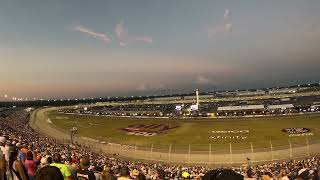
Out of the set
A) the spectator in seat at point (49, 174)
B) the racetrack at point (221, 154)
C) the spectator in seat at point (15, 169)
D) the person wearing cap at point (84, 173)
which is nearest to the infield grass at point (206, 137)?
the racetrack at point (221, 154)

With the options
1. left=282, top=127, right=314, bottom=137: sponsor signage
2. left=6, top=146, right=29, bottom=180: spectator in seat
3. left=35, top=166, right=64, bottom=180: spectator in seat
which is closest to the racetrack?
left=282, top=127, right=314, bottom=137: sponsor signage

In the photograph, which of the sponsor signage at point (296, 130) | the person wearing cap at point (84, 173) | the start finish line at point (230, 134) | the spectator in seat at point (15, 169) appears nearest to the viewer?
the person wearing cap at point (84, 173)

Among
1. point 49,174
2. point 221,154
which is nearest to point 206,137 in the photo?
point 221,154

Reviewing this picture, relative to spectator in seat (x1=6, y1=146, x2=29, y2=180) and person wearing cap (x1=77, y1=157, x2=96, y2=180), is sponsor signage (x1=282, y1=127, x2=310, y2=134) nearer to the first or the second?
person wearing cap (x1=77, y1=157, x2=96, y2=180)

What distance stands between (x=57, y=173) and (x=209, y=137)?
69029 mm

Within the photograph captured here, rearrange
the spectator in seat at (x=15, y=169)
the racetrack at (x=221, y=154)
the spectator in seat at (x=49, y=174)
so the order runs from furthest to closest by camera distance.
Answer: the racetrack at (x=221, y=154) → the spectator in seat at (x=15, y=169) → the spectator in seat at (x=49, y=174)

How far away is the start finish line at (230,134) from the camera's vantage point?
70769mm

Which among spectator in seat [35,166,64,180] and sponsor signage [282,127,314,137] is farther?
sponsor signage [282,127,314,137]

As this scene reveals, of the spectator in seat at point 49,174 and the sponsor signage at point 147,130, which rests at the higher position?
the spectator in seat at point 49,174

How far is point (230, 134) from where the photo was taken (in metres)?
74.3

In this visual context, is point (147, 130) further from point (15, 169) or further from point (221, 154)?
point (15, 169)

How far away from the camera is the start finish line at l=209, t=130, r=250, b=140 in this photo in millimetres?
70769

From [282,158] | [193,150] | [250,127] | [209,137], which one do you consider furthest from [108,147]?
[250,127]

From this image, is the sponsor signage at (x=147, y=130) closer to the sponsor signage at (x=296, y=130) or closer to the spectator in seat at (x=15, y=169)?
the sponsor signage at (x=296, y=130)
